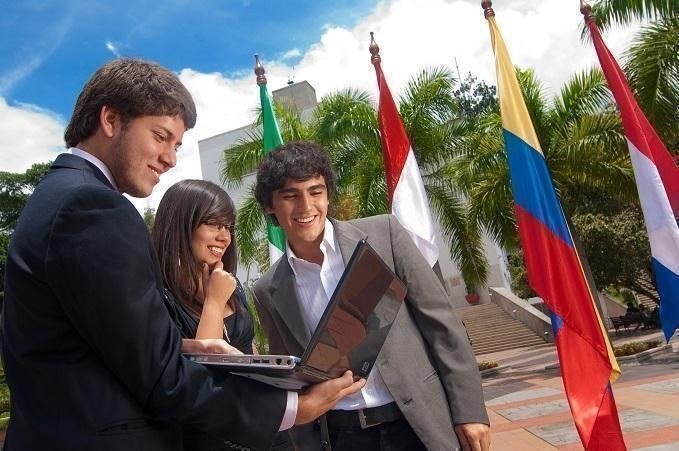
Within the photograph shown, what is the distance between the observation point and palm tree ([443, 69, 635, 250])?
1184cm

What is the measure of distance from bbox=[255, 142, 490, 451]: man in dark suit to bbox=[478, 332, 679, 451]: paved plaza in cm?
368

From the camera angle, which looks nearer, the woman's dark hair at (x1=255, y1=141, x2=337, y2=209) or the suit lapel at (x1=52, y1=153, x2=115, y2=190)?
the suit lapel at (x1=52, y1=153, x2=115, y2=190)

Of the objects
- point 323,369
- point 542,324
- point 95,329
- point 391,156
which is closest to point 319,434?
point 323,369

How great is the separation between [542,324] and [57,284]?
858 inches

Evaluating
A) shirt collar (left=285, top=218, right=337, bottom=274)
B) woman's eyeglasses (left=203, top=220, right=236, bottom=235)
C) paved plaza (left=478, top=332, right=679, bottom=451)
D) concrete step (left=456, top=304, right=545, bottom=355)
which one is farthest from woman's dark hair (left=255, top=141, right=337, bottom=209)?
concrete step (left=456, top=304, right=545, bottom=355)

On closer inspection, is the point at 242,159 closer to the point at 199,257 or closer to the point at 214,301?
the point at 199,257

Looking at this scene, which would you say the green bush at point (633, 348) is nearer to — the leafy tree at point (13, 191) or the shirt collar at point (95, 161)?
the shirt collar at point (95, 161)

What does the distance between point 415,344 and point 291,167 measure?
2.74 ft

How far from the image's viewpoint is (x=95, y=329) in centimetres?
119

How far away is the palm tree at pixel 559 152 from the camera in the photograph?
11.8 metres

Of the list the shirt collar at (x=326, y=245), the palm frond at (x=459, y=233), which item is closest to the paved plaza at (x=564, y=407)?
the palm frond at (x=459, y=233)

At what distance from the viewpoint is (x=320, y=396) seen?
1.51 meters

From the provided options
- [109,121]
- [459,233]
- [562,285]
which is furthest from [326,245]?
[459,233]

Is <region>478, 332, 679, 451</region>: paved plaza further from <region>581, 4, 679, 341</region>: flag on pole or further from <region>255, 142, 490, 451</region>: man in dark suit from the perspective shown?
<region>255, 142, 490, 451</region>: man in dark suit
